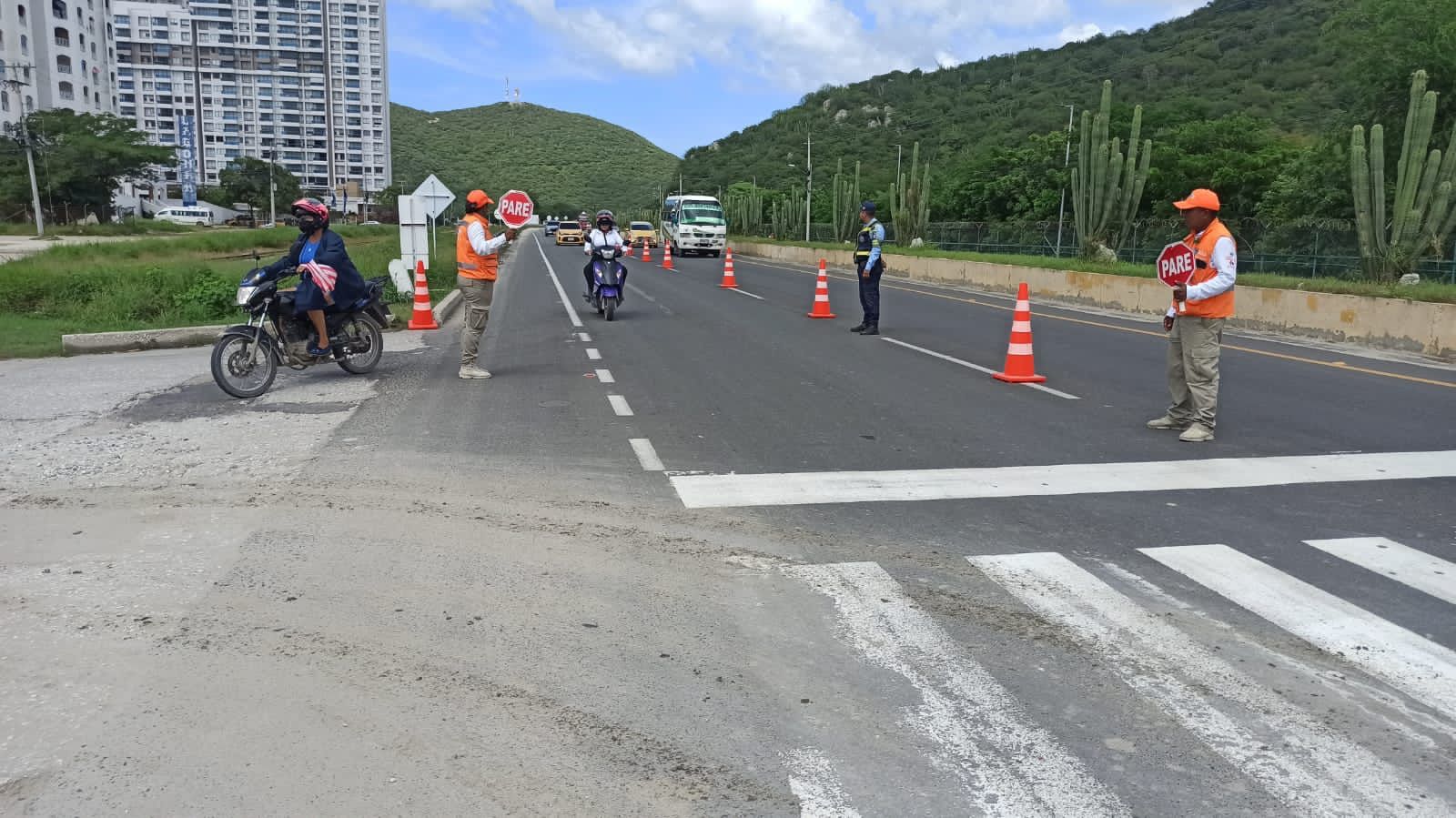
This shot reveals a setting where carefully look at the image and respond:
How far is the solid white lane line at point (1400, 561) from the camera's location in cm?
480

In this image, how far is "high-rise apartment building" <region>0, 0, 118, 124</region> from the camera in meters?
83.4

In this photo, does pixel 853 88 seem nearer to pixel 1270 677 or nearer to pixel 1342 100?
pixel 1342 100

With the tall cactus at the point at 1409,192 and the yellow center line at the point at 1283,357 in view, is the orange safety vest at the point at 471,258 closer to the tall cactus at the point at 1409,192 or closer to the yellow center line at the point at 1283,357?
the yellow center line at the point at 1283,357

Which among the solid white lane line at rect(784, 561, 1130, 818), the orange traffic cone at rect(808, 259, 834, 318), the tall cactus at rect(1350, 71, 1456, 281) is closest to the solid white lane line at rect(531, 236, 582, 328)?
the orange traffic cone at rect(808, 259, 834, 318)

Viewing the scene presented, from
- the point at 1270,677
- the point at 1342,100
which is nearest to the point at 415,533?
the point at 1270,677

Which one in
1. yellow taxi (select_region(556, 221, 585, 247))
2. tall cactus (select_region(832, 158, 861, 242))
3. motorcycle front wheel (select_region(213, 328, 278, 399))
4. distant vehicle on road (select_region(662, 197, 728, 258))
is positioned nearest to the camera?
motorcycle front wheel (select_region(213, 328, 278, 399))

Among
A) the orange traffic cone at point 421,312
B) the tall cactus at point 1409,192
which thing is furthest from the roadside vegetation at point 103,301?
the tall cactus at point 1409,192

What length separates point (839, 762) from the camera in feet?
10.5

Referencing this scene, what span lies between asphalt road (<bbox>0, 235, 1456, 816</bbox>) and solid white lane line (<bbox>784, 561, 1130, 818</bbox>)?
15 mm

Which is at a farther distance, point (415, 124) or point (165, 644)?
point (415, 124)

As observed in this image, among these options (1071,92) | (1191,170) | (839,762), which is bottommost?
(839,762)

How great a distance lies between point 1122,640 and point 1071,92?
312 feet

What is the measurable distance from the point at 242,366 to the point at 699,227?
41.7 meters

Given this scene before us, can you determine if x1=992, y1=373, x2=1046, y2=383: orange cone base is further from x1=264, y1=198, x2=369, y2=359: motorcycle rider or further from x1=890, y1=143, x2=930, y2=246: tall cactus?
x1=890, y1=143, x2=930, y2=246: tall cactus
